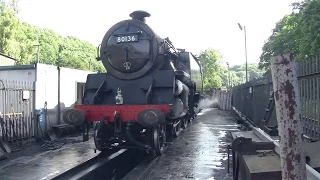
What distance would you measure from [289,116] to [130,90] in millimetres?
6233

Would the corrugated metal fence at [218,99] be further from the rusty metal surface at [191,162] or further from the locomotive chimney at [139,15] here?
the locomotive chimney at [139,15]

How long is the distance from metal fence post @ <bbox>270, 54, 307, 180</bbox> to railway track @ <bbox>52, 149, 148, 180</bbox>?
15.3 ft

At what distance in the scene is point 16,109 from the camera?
9.10 metres

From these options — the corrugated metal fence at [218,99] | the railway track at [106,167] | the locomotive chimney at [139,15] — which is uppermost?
the locomotive chimney at [139,15]

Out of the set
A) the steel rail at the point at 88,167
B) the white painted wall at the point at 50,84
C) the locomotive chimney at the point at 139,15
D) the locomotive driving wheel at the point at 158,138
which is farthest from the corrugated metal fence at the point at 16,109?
the locomotive driving wheel at the point at 158,138

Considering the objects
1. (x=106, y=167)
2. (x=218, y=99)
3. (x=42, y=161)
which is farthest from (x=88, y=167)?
(x=218, y=99)

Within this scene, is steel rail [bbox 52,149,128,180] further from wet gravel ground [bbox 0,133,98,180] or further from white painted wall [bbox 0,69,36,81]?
white painted wall [bbox 0,69,36,81]

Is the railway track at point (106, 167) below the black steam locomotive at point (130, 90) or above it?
below

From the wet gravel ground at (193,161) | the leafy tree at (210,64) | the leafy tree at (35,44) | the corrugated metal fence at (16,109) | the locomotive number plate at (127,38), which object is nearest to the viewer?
the wet gravel ground at (193,161)

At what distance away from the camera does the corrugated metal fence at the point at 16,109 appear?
857 cm

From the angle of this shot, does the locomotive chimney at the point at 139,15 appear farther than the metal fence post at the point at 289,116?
Yes

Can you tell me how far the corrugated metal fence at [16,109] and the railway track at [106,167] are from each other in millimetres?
2749

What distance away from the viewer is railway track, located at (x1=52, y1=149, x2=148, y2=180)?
20.4ft

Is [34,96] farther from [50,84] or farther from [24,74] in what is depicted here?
[50,84]
